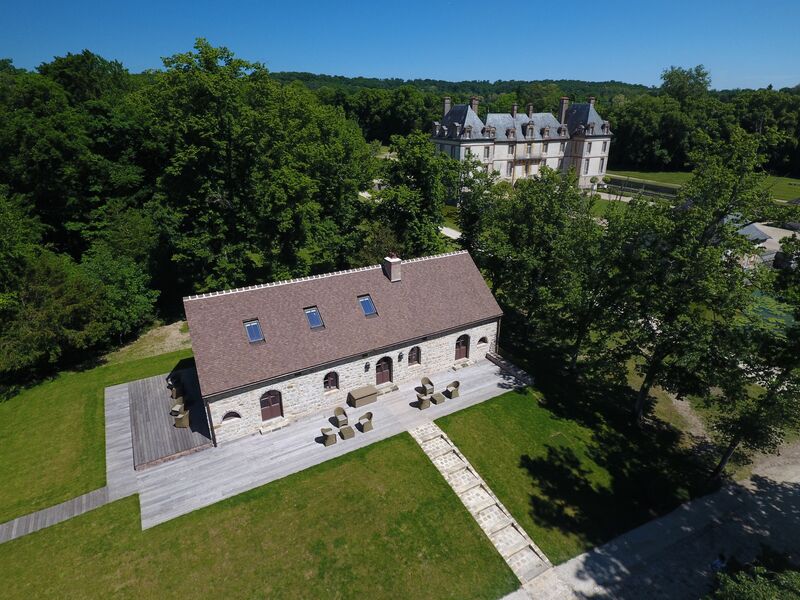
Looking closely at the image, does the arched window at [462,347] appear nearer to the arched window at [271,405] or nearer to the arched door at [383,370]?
the arched door at [383,370]

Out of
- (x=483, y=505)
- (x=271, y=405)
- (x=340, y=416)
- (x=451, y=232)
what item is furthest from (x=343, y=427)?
(x=451, y=232)

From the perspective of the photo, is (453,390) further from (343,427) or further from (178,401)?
(178,401)

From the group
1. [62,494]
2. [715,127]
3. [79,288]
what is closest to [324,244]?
[79,288]

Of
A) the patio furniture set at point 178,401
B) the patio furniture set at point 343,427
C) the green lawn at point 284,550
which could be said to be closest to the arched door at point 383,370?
the patio furniture set at point 343,427

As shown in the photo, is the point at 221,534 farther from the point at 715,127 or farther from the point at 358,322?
the point at 715,127

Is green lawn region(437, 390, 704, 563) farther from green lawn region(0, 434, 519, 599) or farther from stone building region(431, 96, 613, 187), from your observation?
stone building region(431, 96, 613, 187)

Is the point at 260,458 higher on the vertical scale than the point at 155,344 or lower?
lower
